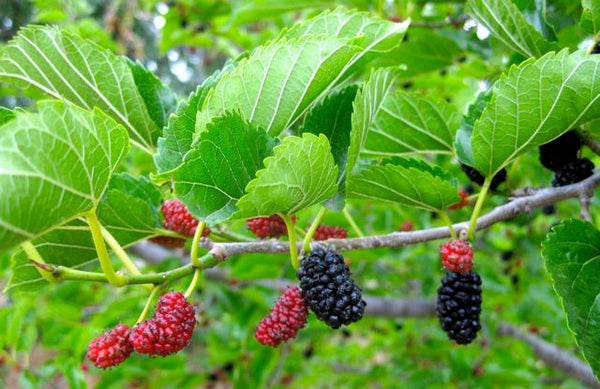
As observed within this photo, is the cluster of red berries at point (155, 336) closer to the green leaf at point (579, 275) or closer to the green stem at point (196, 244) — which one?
the green stem at point (196, 244)

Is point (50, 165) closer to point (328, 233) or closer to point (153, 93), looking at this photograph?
point (153, 93)

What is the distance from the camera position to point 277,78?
61 centimetres

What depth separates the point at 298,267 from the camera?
750 mm

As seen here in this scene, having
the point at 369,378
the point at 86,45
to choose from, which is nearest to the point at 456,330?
the point at 86,45

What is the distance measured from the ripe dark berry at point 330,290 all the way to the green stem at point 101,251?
0.23 m

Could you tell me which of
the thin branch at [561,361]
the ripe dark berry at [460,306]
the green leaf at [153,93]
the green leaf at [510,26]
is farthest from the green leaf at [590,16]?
the thin branch at [561,361]

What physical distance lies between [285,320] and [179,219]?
0.23 meters

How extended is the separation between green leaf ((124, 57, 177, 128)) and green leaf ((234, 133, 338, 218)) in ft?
1.05

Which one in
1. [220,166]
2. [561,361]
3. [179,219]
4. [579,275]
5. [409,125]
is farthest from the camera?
[561,361]

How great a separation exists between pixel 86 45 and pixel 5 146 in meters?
0.34

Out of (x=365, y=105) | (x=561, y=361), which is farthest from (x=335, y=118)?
(x=561, y=361)

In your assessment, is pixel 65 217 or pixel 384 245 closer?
pixel 65 217

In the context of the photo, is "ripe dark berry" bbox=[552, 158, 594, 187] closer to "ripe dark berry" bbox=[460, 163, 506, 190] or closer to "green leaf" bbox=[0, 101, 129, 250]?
"ripe dark berry" bbox=[460, 163, 506, 190]

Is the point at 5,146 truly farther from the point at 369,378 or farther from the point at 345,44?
the point at 369,378
